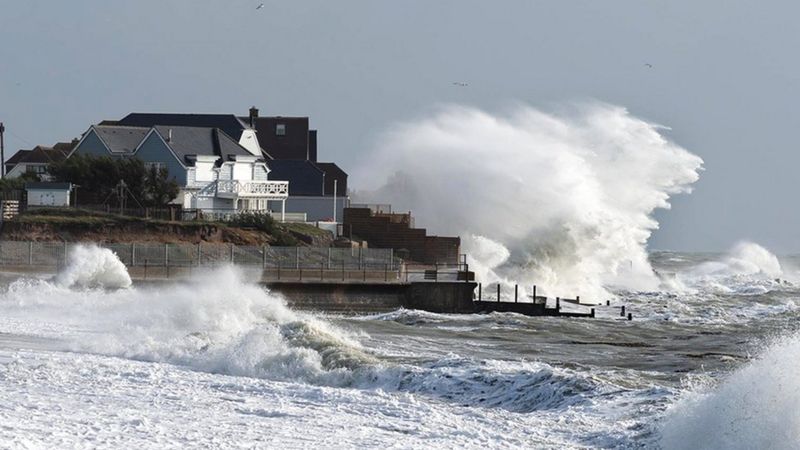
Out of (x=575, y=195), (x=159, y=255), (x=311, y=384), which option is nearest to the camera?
(x=311, y=384)

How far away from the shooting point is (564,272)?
216ft

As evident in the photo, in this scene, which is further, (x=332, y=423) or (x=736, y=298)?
(x=736, y=298)

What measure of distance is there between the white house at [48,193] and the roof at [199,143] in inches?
323

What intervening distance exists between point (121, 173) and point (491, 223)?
16824 mm

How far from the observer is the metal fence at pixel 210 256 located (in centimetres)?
4681

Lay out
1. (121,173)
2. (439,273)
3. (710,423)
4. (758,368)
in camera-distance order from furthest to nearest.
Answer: (121,173) < (439,273) < (758,368) < (710,423)

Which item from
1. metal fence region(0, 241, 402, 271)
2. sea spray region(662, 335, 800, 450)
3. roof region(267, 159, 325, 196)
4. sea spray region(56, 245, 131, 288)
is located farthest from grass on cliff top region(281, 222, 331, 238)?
sea spray region(662, 335, 800, 450)

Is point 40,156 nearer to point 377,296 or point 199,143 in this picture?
point 199,143

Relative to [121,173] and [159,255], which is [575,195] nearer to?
[121,173]

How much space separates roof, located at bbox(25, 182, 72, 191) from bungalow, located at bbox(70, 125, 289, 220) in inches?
257

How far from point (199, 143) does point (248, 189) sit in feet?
11.6

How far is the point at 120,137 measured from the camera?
6962cm

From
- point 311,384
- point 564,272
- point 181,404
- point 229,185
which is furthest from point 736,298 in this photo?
point 181,404

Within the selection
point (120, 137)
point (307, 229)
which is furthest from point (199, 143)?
point (307, 229)
